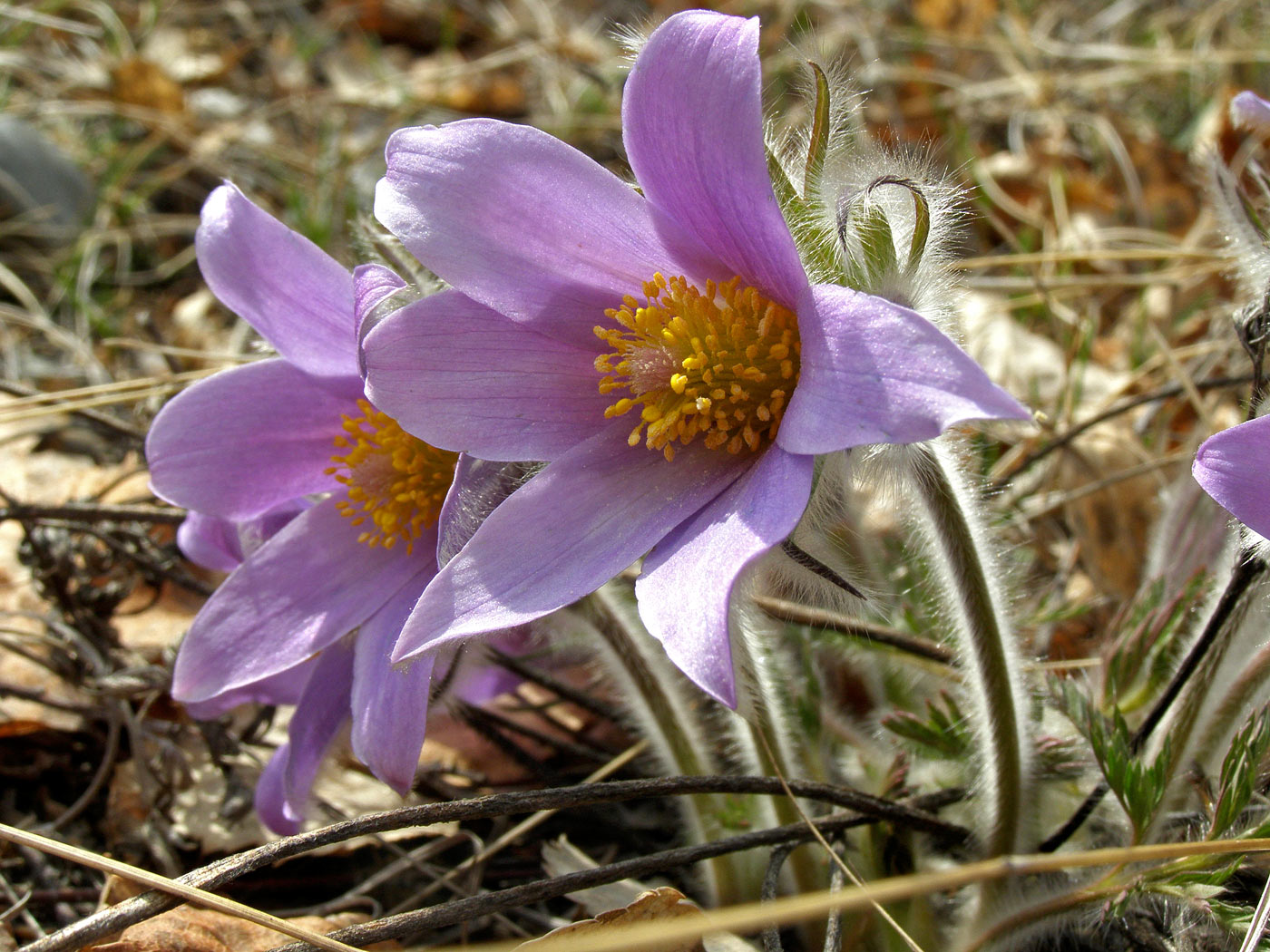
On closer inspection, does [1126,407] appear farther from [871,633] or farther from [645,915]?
[645,915]

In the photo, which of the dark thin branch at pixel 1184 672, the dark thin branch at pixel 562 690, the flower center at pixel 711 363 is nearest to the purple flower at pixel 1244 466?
the dark thin branch at pixel 1184 672

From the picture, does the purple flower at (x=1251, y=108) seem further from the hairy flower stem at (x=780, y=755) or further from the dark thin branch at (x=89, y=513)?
the dark thin branch at (x=89, y=513)

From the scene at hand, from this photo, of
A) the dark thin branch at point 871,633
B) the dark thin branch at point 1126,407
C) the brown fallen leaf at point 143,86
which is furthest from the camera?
the brown fallen leaf at point 143,86

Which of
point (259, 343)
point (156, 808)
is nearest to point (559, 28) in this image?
point (259, 343)

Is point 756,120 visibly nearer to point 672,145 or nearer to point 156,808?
point 672,145

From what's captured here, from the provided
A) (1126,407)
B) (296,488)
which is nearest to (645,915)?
(296,488)

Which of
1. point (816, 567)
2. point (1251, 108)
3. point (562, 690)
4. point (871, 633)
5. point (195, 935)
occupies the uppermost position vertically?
point (1251, 108)
